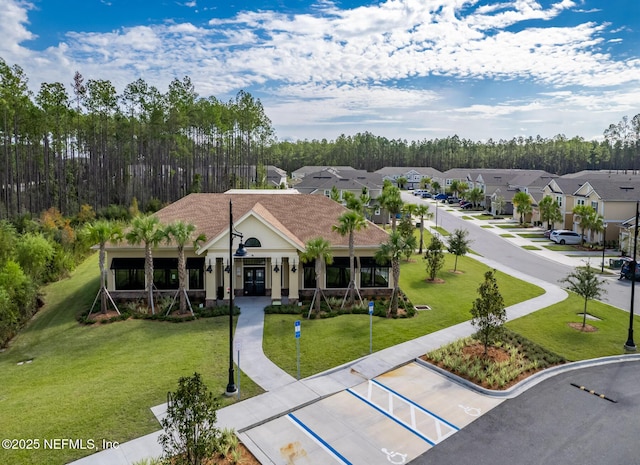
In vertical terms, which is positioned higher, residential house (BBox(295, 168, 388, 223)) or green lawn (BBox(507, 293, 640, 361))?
residential house (BBox(295, 168, 388, 223))

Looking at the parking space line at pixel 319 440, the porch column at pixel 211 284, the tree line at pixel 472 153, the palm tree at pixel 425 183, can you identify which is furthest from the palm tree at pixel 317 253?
the tree line at pixel 472 153

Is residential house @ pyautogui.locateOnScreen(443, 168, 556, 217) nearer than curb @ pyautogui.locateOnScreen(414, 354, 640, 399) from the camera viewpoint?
No

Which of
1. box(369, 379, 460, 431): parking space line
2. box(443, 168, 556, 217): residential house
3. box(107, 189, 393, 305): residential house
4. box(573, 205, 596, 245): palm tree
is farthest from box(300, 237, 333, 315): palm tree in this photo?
box(443, 168, 556, 217): residential house

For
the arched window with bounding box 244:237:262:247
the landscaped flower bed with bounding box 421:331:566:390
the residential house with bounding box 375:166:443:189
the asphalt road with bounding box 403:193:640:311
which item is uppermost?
the residential house with bounding box 375:166:443:189

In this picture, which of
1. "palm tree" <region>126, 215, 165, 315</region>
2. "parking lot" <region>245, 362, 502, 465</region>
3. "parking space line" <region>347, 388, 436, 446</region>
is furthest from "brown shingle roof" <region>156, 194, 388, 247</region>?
"parking space line" <region>347, 388, 436, 446</region>

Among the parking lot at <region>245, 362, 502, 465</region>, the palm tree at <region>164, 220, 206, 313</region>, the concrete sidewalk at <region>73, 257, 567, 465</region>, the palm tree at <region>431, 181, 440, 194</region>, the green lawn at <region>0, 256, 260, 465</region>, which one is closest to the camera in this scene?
the concrete sidewalk at <region>73, 257, 567, 465</region>

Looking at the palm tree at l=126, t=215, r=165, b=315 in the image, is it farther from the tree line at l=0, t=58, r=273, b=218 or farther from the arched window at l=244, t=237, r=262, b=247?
the tree line at l=0, t=58, r=273, b=218

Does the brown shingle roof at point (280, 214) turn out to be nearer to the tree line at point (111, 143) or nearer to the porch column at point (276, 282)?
the porch column at point (276, 282)

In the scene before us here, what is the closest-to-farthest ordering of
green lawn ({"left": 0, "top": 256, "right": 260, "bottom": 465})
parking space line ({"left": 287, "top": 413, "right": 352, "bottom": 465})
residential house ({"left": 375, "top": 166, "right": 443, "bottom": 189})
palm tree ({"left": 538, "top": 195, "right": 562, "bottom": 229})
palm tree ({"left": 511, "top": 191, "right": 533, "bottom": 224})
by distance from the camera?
parking space line ({"left": 287, "top": 413, "right": 352, "bottom": 465})
green lawn ({"left": 0, "top": 256, "right": 260, "bottom": 465})
palm tree ({"left": 538, "top": 195, "right": 562, "bottom": 229})
palm tree ({"left": 511, "top": 191, "right": 533, "bottom": 224})
residential house ({"left": 375, "top": 166, "right": 443, "bottom": 189})
